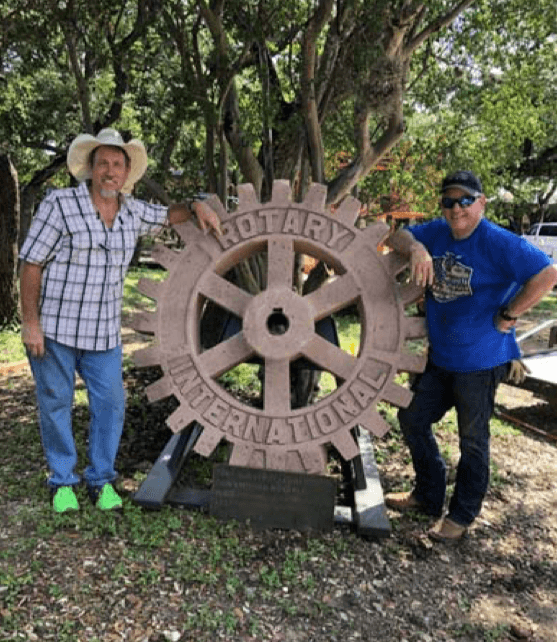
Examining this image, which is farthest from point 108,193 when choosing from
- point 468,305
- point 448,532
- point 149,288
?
point 448,532

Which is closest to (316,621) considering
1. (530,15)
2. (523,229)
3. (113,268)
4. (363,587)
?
(363,587)

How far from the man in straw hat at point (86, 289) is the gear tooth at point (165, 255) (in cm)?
13

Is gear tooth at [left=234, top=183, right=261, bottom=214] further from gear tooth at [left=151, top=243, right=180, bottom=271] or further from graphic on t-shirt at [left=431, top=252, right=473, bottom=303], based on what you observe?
graphic on t-shirt at [left=431, top=252, right=473, bottom=303]

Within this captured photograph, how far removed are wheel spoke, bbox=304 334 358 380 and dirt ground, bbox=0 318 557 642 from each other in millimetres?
891

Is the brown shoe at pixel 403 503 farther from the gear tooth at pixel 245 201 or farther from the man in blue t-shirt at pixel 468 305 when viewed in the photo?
the gear tooth at pixel 245 201

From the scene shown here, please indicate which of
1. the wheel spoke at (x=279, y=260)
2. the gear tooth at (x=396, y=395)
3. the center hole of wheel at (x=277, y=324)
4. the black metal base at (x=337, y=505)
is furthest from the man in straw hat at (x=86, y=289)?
the gear tooth at (x=396, y=395)

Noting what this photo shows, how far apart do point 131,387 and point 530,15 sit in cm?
528

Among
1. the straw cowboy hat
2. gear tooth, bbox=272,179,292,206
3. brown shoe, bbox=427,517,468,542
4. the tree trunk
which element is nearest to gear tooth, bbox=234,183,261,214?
gear tooth, bbox=272,179,292,206

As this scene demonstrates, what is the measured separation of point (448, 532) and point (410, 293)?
4.40 ft

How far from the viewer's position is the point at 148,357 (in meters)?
3.75

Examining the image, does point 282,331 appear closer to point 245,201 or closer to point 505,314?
point 245,201

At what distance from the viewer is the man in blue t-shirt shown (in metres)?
3.22

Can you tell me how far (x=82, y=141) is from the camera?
331cm

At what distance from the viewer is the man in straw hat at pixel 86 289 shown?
3297 millimetres
